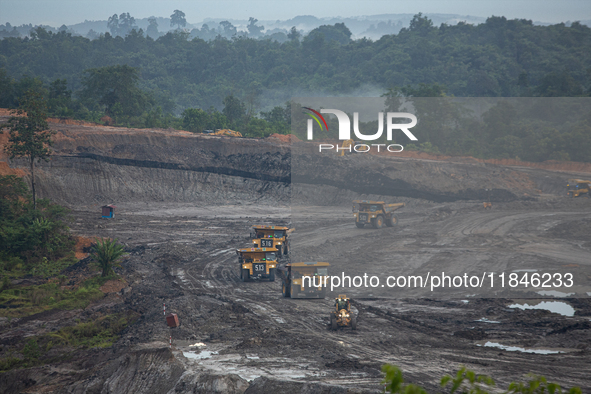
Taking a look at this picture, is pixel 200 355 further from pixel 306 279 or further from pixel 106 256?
pixel 106 256

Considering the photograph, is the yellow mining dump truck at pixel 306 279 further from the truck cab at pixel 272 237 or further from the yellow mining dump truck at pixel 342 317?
the truck cab at pixel 272 237

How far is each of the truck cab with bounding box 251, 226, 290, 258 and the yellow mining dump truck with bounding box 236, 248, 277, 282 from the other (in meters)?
2.94

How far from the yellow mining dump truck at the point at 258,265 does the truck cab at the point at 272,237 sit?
2.94 m

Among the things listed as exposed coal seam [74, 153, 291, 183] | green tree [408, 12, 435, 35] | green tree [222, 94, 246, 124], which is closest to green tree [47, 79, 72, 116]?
exposed coal seam [74, 153, 291, 183]

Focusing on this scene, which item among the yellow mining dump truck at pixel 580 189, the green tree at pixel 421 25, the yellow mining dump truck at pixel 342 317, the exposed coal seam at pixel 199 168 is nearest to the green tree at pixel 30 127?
the exposed coal seam at pixel 199 168

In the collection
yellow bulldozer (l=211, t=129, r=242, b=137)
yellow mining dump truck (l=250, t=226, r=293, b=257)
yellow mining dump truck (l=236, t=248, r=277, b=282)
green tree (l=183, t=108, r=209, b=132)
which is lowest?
yellow mining dump truck (l=236, t=248, r=277, b=282)

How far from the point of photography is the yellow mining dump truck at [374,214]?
3575 centimetres

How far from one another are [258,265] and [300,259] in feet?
17.1

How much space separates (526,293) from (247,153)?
117ft

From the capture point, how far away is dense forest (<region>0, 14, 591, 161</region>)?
211 ft

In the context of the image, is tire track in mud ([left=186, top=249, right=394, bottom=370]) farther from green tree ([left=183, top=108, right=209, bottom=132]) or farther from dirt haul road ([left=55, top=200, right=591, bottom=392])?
green tree ([left=183, top=108, right=209, bottom=132])

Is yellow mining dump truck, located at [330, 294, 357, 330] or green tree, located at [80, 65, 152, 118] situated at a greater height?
green tree, located at [80, 65, 152, 118]

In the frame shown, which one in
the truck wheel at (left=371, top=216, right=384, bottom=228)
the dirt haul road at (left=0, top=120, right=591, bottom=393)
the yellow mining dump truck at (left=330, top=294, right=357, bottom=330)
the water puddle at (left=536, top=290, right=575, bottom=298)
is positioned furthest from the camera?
the truck wheel at (left=371, top=216, right=384, bottom=228)

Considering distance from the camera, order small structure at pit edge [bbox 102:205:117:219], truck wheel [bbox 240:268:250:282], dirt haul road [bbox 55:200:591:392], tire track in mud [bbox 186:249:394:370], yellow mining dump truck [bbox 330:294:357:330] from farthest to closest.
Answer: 1. small structure at pit edge [bbox 102:205:117:219]
2. truck wheel [bbox 240:268:250:282]
3. yellow mining dump truck [bbox 330:294:357:330]
4. tire track in mud [bbox 186:249:394:370]
5. dirt haul road [bbox 55:200:591:392]
